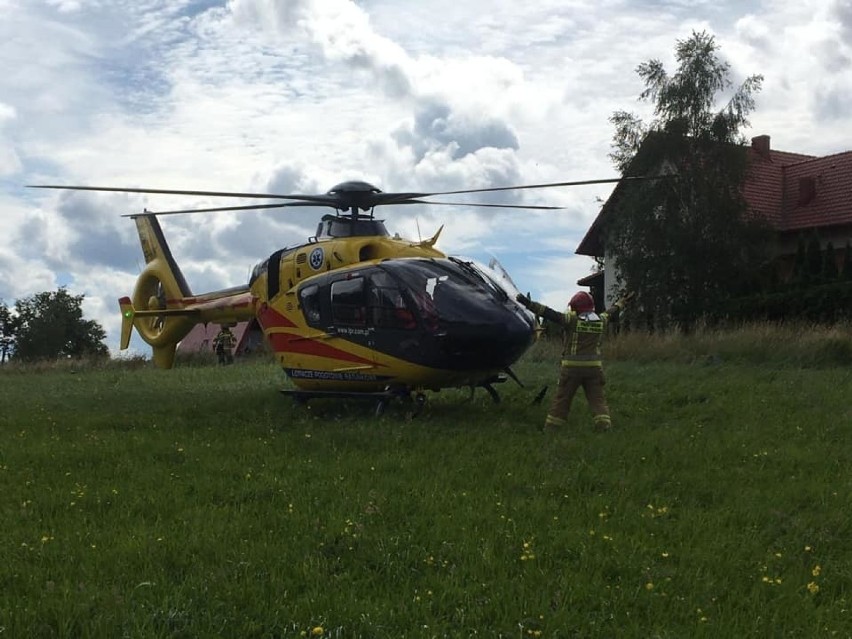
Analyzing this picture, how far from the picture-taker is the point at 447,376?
1123 centimetres

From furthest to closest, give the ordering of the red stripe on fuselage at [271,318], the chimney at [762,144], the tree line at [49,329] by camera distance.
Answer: the tree line at [49,329] < the chimney at [762,144] < the red stripe on fuselage at [271,318]

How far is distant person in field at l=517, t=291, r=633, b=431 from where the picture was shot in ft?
33.9

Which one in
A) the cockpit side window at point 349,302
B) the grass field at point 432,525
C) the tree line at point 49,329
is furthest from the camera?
the tree line at point 49,329

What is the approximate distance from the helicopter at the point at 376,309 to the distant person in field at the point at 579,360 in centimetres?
71

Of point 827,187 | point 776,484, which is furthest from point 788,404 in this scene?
point 827,187

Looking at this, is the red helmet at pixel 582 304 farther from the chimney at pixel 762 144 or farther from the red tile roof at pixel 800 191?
the chimney at pixel 762 144

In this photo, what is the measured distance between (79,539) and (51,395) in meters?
12.6

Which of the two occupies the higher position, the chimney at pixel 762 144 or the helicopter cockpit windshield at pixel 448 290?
the chimney at pixel 762 144

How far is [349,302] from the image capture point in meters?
11.9

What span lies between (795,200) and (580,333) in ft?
93.7

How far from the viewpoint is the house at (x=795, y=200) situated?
31578mm

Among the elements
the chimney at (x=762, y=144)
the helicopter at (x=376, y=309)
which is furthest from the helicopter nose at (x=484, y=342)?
the chimney at (x=762, y=144)

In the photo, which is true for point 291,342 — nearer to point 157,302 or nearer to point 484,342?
point 484,342

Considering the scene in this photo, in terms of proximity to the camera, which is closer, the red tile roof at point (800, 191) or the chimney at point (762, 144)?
Result: the red tile roof at point (800, 191)
